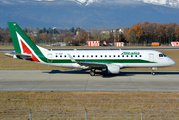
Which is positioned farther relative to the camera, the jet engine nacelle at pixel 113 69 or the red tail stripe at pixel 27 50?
the red tail stripe at pixel 27 50

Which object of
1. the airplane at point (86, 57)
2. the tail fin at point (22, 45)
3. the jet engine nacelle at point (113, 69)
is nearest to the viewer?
the jet engine nacelle at point (113, 69)

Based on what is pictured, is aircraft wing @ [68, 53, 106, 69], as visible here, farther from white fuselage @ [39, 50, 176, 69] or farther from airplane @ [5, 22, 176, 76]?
white fuselage @ [39, 50, 176, 69]

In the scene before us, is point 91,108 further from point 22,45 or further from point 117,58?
point 22,45

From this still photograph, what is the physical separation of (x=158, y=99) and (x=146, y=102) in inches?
62.3

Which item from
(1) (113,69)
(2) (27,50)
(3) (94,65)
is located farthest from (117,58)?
(2) (27,50)

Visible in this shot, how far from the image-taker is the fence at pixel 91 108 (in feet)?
39.5

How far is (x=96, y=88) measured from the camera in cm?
2088

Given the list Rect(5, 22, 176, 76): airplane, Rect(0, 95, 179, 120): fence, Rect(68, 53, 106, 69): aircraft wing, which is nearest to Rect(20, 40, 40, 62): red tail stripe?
Rect(5, 22, 176, 76): airplane

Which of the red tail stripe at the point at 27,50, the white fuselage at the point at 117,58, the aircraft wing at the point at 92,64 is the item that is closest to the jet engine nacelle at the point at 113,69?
the aircraft wing at the point at 92,64

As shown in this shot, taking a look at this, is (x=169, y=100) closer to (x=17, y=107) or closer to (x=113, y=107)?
(x=113, y=107)

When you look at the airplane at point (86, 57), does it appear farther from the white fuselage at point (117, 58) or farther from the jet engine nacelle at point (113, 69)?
the jet engine nacelle at point (113, 69)

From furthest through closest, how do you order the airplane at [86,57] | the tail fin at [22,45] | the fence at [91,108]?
1. the tail fin at [22,45]
2. the airplane at [86,57]
3. the fence at [91,108]

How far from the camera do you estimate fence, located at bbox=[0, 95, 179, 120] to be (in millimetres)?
12055

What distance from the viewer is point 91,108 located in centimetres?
1367
